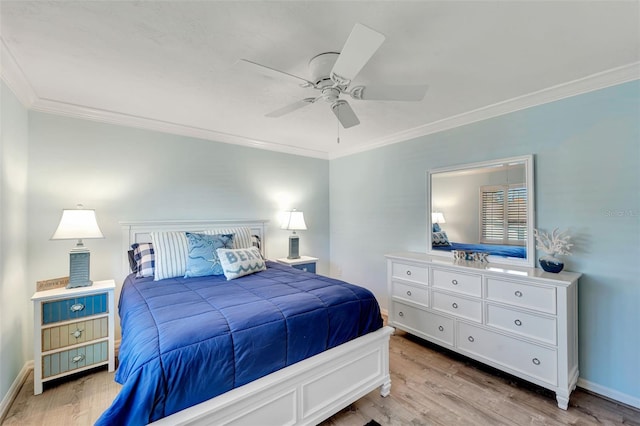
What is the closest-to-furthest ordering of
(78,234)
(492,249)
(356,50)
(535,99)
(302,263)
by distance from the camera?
(356,50) → (78,234) → (535,99) → (492,249) → (302,263)

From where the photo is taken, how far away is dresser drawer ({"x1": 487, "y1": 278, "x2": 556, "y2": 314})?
209 cm

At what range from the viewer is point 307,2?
4.51 feet

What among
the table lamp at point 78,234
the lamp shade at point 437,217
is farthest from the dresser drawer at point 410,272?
the table lamp at point 78,234

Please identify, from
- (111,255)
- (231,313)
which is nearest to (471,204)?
(231,313)

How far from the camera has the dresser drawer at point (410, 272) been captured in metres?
2.89

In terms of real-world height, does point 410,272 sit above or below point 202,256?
below

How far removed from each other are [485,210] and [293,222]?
232cm

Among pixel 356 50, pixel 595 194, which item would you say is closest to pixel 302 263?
pixel 356 50

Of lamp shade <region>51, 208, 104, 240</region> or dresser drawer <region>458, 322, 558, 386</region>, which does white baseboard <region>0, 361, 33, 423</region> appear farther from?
dresser drawer <region>458, 322, 558, 386</region>

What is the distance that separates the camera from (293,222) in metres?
3.92

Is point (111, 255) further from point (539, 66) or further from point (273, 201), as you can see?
point (539, 66)

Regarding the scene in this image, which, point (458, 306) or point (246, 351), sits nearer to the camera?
point (246, 351)

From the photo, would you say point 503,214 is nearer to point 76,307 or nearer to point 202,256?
point 202,256

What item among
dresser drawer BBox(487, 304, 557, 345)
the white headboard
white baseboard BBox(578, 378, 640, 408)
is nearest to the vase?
dresser drawer BBox(487, 304, 557, 345)
